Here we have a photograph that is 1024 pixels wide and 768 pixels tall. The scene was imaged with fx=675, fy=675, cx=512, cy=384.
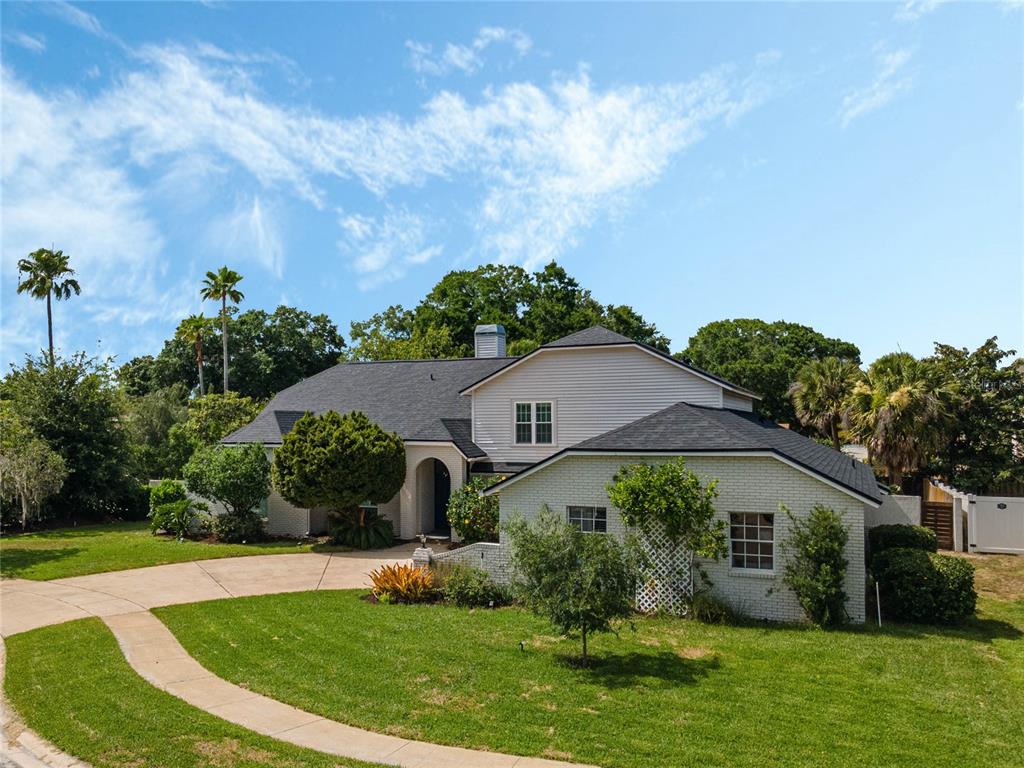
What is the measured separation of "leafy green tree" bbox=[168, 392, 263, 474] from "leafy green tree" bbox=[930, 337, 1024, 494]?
34023 mm

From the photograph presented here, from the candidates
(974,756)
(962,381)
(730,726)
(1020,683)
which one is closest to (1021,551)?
(962,381)

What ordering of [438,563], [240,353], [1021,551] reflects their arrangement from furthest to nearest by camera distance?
[240,353], [1021,551], [438,563]

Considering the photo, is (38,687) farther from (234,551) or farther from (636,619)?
(234,551)

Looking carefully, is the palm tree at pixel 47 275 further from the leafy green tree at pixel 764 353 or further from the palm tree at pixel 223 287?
the leafy green tree at pixel 764 353

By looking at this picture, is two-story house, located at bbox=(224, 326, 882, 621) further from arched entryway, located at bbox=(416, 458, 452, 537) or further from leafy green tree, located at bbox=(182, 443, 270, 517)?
leafy green tree, located at bbox=(182, 443, 270, 517)

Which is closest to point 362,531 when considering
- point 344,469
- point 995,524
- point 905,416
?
point 344,469

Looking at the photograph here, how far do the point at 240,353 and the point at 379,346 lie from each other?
1685 centimetres

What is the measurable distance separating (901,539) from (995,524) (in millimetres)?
5769

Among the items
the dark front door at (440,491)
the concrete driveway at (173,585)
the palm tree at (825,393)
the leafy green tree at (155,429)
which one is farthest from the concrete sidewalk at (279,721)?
the palm tree at (825,393)

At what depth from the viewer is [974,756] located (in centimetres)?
792

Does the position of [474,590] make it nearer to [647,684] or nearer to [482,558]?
[482,558]

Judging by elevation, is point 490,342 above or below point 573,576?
above

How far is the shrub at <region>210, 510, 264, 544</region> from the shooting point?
2438 cm

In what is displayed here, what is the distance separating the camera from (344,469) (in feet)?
72.1
